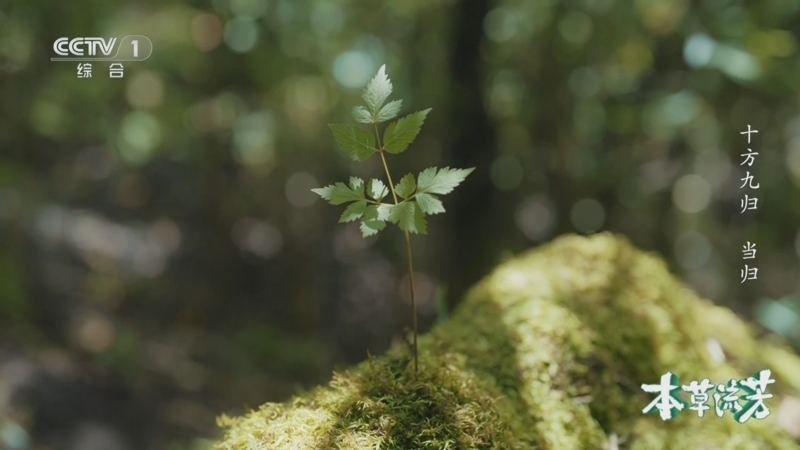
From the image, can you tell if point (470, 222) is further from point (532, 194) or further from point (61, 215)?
point (61, 215)

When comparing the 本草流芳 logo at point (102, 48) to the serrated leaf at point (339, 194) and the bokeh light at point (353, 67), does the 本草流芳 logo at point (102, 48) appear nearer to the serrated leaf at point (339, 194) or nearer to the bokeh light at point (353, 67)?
the bokeh light at point (353, 67)

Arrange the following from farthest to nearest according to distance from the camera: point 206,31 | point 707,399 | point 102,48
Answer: point 206,31
point 102,48
point 707,399

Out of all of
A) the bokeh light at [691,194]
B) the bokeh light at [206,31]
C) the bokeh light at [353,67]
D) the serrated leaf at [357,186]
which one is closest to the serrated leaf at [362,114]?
the serrated leaf at [357,186]

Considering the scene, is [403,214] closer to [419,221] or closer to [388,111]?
[419,221]

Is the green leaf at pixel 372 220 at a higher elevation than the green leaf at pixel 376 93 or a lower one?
lower

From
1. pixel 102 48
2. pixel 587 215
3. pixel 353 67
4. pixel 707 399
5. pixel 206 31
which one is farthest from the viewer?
pixel 587 215

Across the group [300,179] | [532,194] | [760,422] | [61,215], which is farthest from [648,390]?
[61,215]

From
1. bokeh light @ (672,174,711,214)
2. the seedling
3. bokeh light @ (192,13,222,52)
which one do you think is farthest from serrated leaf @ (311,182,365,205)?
bokeh light @ (672,174,711,214)

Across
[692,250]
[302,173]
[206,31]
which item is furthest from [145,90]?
[692,250]
